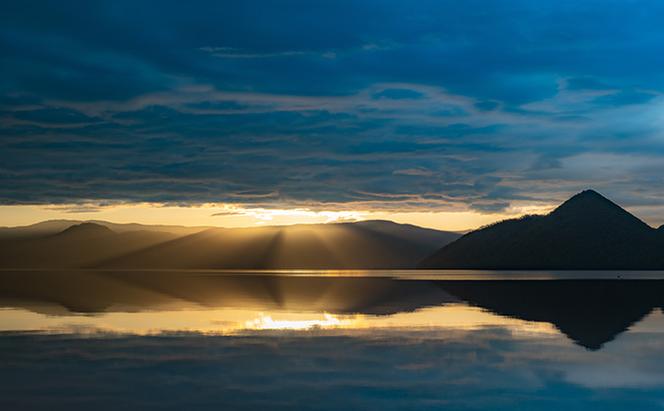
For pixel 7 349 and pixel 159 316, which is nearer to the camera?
pixel 7 349

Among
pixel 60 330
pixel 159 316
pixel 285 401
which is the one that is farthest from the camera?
pixel 159 316

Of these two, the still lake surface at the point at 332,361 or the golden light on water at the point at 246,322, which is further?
the golden light on water at the point at 246,322

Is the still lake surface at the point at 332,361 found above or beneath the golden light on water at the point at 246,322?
beneath

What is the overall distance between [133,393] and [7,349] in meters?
13.5

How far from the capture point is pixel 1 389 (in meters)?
24.7

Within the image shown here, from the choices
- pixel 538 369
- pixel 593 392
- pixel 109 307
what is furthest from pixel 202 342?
pixel 109 307

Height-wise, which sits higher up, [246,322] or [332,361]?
[246,322]

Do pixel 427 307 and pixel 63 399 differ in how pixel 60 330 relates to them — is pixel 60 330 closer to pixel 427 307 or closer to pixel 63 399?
pixel 63 399

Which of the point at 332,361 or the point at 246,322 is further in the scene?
the point at 246,322

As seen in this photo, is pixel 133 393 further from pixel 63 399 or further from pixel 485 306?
pixel 485 306

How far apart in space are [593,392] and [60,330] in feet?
97.1

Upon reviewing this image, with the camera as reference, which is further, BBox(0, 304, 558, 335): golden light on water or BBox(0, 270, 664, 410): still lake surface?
BBox(0, 304, 558, 335): golden light on water

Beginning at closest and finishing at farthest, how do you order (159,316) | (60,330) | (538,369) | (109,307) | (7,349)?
1. (538,369)
2. (7,349)
3. (60,330)
4. (159,316)
5. (109,307)

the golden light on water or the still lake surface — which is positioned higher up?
the golden light on water
